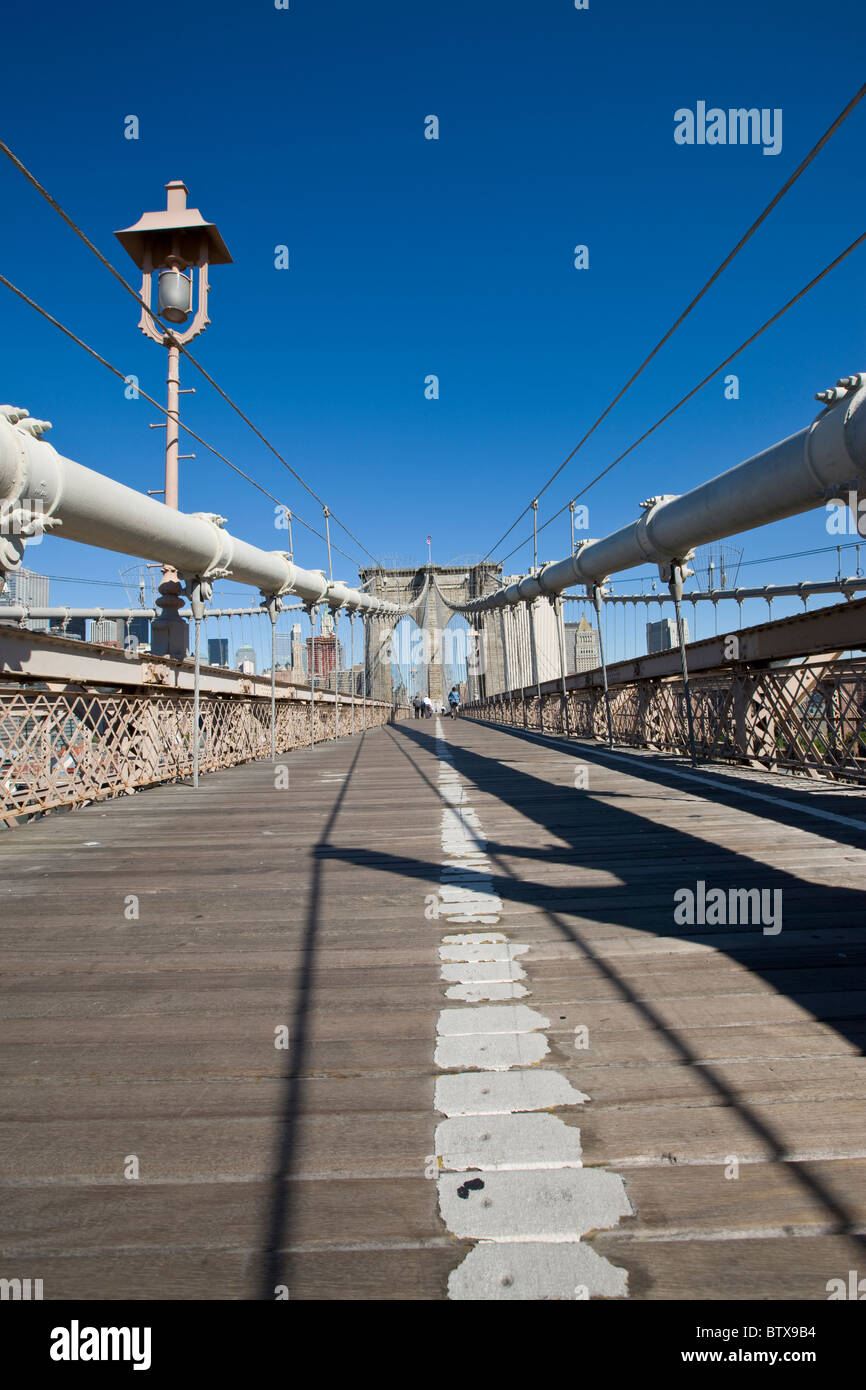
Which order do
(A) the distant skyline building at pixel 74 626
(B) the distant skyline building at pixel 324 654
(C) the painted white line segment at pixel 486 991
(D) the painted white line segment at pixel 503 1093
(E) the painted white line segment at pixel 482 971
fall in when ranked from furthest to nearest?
(A) the distant skyline building at pixel 74 626
(B) the distant skyline building at pixel 324 654
(E) the painted white line segment at pixel 482 971
(C) the painted white line segment at pixel 486 991
(D) the painted white line segment at pixel 503 1093

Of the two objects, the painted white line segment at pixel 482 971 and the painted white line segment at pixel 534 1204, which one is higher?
the painted white line segment at pixel 482 971

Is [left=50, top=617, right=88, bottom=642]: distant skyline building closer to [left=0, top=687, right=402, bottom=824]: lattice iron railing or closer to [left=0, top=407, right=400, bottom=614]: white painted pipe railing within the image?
[left=0, top=687, right=402, bottom=824]: lattice iron railing

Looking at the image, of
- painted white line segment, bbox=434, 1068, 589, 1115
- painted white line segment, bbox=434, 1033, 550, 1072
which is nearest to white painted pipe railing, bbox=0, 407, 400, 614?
painted white line segment, bbox=434, 1033, 550, 1072

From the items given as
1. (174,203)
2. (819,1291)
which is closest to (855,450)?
(819,1291)

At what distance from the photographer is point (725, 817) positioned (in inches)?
218

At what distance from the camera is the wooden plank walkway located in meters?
1.41

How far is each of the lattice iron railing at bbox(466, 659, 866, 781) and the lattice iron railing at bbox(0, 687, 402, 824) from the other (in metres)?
7.12

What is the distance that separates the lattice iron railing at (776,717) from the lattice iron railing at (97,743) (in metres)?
7.12

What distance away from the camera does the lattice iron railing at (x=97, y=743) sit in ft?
22.4

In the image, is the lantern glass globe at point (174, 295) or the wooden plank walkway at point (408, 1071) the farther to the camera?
the lantern glass globe at point (174, 295)

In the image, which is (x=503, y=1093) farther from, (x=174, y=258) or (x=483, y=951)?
(x=174, y=258)

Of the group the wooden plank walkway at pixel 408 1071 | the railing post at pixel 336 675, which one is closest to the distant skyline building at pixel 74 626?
the railing post at pixel 336 675

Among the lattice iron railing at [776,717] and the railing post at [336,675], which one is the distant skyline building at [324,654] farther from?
the lattice iron railing at [776,717]
